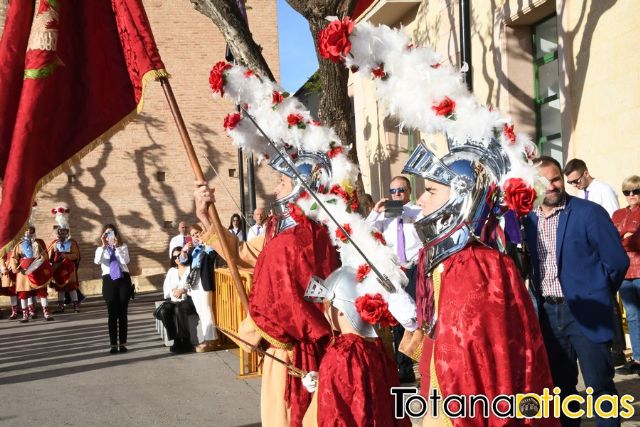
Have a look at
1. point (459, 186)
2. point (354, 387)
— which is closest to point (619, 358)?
point (354, 387)

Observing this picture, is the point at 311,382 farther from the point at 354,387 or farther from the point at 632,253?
the point at 632,253

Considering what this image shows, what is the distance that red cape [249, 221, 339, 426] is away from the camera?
466 cm

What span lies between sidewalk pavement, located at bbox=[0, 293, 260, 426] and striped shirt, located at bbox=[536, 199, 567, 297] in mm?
3155

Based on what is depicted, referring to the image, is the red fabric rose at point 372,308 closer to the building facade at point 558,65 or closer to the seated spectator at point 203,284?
the building facade at point 558,65

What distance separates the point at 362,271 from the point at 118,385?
5.78 meters

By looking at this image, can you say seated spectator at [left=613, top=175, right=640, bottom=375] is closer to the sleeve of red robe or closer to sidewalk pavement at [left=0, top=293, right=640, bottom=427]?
sidewalk pavement at [left=0, top=293, right=640, bottom=427]

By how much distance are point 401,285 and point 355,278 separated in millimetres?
252

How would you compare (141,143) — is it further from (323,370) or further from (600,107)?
(323,370)

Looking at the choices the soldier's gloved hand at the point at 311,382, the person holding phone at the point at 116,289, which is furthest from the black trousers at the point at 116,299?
the soldier's gloved hand at the point at 311,382

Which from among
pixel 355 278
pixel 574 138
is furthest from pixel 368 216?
pixel 355 278

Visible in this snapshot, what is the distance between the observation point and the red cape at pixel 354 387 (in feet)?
12.8

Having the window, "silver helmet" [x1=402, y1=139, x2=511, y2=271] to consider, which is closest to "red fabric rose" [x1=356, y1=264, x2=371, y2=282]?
"silver helmet" [x1=402, y1=139, x2=511, y2=271]

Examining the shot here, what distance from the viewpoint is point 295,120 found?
572 cm

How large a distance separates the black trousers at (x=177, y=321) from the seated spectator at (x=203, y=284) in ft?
0.63
